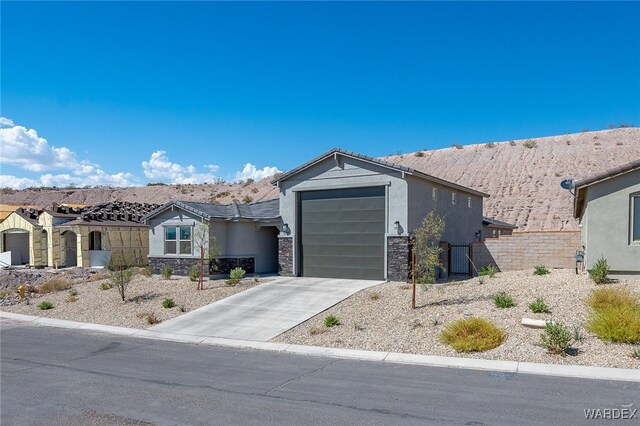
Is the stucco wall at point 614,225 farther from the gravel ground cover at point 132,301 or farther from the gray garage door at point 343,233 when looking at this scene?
the gravel ground cover at point 132,301

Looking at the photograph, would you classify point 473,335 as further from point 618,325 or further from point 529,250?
point 529,250

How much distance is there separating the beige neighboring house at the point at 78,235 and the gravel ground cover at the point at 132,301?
9.13 metres

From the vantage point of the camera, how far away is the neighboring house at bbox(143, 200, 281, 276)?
2497cm

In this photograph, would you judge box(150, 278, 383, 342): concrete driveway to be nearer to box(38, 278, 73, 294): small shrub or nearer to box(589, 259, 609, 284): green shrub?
box(589, 259, 609, 284): green shrub

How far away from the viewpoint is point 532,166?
5878 cm

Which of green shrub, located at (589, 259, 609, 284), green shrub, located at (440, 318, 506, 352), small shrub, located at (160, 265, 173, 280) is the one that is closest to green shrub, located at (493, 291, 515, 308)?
green shrub, located at (440, 318, 506, 352)

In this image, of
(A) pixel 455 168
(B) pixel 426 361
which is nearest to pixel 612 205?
(B) pixel 426 361

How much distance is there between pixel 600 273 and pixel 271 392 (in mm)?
12520

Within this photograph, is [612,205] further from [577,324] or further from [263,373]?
[263,373]

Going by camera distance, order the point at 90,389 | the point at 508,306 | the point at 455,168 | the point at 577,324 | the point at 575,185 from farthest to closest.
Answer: the point at 455,168 < the point at 575,185 < the point at 508,306 < the point at 577,324 < the point at 90,389

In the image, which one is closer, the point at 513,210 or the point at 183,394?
the point at 183,394

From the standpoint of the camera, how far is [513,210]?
49125mm

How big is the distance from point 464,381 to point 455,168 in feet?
186

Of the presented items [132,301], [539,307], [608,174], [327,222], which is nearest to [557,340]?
[539,307]
